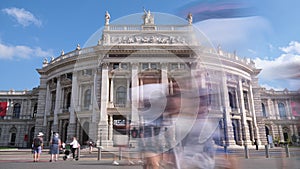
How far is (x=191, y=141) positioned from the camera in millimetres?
2609

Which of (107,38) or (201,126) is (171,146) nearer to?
(201,126)

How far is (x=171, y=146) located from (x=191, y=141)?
9.4 inches

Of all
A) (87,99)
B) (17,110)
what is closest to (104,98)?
(87,99)

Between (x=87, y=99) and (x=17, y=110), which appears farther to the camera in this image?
(x=17, y=110)

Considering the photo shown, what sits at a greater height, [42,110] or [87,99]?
[87,99]

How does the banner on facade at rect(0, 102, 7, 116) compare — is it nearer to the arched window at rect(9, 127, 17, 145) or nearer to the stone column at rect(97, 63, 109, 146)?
the arched window at rect(9, 127, 17, 145)

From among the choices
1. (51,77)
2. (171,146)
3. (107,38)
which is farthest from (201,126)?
(51,77)

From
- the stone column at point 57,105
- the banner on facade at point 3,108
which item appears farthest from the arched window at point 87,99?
the banner on facade at point 3,108

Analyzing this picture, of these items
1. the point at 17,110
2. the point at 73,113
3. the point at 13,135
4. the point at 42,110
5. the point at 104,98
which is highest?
the point at 17,110

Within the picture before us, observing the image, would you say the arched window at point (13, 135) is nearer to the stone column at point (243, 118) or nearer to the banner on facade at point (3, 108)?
the banner on facade at point (3, 108)

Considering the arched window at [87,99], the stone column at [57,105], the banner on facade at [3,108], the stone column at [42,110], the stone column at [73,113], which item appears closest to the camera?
the stone column at [73,113]

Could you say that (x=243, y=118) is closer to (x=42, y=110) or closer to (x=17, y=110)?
(x=42, y=110)

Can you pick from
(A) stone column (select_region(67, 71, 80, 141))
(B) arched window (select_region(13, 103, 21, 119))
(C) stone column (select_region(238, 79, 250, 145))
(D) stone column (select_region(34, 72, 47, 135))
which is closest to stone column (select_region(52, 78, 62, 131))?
(D) stone column (select_region(34, 72, 47, 135))

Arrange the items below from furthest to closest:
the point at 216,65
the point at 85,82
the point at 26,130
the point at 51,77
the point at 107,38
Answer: the point at 26,130 < the point at 51,77 < the point at 85,82 < the point at 107,38 < the point at 216,65
